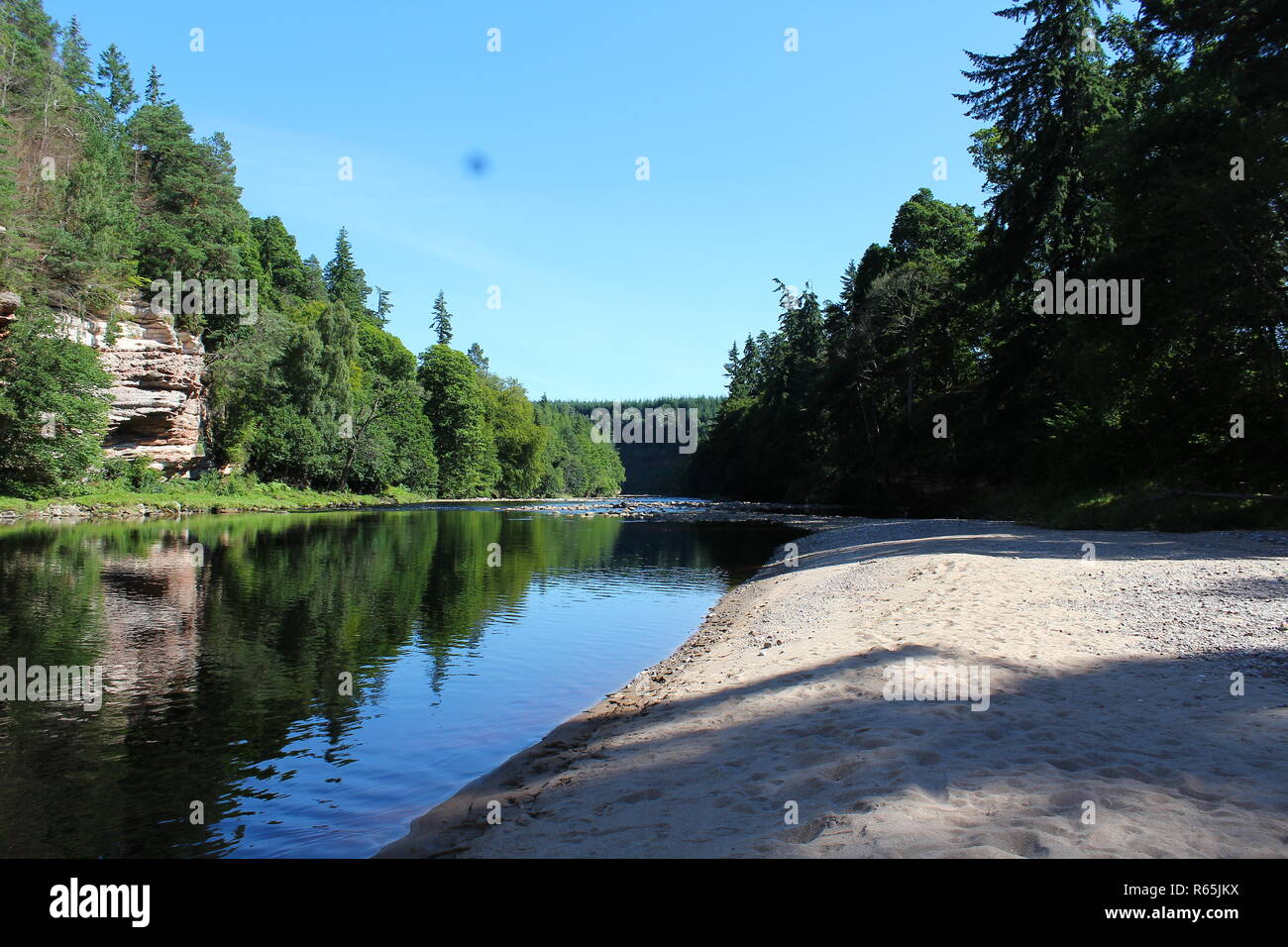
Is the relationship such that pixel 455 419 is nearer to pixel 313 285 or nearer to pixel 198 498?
pixel 313 285

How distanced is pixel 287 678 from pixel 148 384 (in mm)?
48908

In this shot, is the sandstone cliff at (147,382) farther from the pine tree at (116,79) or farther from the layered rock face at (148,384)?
the pine tree at (116,79)

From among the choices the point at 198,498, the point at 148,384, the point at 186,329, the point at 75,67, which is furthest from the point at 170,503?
the point at 75,67

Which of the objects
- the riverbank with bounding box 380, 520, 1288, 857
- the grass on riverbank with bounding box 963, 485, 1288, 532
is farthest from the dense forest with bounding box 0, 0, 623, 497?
the grass on riverbank with bounding box 963, 485, 1288, 532

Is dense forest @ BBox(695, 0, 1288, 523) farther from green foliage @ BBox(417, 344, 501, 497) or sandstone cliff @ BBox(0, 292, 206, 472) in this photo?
sandstone cliff @ BBox(0, 292, 206, 472)

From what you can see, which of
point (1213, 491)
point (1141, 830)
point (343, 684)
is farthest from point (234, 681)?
Result: point (1213, 491)

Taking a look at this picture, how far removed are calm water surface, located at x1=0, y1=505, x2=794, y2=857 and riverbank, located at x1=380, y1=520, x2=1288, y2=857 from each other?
1200 mm

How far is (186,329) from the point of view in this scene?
57.9 metres

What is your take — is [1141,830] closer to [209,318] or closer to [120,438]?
[120,438]

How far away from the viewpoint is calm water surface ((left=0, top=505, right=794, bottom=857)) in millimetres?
6727
